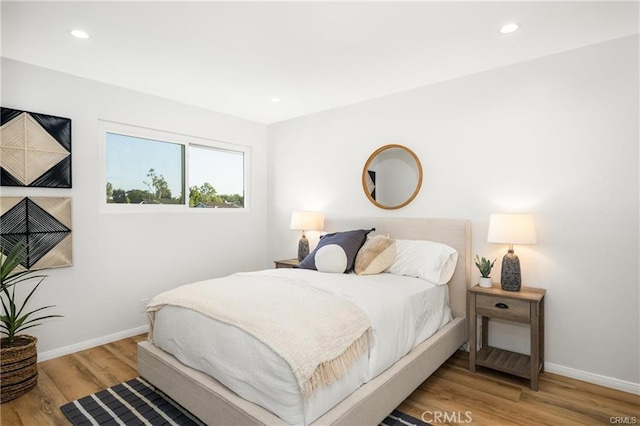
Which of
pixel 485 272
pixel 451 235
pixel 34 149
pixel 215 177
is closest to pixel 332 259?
pixel 451 235

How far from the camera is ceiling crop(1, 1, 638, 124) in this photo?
2.12 meters

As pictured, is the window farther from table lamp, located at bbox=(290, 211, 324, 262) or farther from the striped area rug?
the striped area rug

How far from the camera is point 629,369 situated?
246 centimetres

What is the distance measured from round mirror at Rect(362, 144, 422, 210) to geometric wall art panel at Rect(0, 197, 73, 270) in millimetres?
2840

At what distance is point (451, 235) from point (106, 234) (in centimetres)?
322

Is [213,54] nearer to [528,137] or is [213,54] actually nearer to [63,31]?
[63,31]

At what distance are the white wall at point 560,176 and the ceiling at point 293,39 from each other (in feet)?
0.70

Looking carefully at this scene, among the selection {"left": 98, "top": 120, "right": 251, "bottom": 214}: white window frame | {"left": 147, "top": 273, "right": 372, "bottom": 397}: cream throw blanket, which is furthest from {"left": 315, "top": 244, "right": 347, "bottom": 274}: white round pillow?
{"left": 98, "top": 120, "right": 251, "bottom": 214}: white window frame

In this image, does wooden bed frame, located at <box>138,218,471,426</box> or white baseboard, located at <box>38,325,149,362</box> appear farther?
white baseboard, located at <box>38,325,149,362</box>

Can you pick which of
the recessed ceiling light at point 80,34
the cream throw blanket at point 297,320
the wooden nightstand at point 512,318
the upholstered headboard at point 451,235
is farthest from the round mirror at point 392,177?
the recessed ceiling light at point 80,34

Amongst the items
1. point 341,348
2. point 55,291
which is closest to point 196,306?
point 341,348

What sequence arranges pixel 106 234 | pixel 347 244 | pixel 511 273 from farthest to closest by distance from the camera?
1. pixel 106 234
2. pixel 347 244
3. pixel 511 273

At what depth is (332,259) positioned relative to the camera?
10.3ft

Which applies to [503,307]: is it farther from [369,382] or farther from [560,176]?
[369,382]
